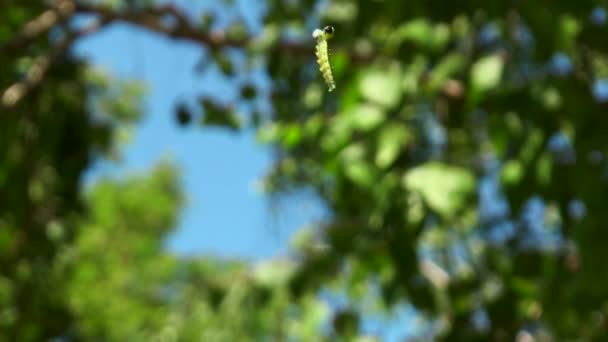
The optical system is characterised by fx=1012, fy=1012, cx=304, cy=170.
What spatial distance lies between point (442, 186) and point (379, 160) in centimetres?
10

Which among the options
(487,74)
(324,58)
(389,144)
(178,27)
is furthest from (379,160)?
(324,58)

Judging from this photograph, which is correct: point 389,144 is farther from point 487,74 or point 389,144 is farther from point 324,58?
point 324,58

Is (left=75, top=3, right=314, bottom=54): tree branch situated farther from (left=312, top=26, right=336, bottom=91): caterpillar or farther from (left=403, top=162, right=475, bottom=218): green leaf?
(left=312, top=26, right=336, bottom=91): caterpillar

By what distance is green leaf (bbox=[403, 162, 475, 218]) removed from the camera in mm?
1363

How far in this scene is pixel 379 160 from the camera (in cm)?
142

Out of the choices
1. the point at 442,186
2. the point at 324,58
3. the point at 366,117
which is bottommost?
the point at 324,58

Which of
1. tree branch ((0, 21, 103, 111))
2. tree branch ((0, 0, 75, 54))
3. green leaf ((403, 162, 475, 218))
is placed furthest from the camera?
tree branch ((0, 21, 103, 111))

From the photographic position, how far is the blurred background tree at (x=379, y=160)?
1408 millimetres

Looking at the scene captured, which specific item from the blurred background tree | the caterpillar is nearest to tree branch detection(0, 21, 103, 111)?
the blurred background tree

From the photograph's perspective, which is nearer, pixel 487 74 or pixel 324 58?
pixel 324 58

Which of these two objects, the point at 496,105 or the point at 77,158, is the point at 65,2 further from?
the point at 496,105

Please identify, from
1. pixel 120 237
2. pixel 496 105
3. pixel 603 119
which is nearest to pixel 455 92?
pixel 496 105

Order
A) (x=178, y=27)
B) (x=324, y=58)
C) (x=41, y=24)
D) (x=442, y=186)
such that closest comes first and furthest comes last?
(x=324, y=58)
(x=442, y=186)
(x=41, y=24)
(x=178, y=27)

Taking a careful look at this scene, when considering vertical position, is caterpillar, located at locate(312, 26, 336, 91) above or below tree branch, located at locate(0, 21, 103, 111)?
below
